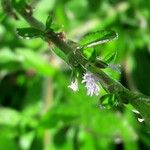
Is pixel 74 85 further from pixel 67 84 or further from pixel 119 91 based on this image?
pixel 67 84

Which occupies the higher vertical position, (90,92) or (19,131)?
(19,131)

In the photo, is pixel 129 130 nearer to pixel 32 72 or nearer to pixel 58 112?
pixel 58 112

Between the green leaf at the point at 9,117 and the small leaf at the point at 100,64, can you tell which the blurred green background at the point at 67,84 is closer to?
the green leaf at the point at 9,117

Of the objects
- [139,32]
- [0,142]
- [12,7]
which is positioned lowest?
[12,7]

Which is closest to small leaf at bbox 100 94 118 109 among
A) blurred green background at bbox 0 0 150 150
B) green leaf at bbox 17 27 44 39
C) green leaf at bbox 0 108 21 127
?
green leaf at bbox 17 27 44 39

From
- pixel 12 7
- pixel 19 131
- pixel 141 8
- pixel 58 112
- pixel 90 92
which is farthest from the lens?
pixel 141 8

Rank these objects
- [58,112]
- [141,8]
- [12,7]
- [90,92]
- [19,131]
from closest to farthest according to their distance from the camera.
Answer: [90,92] < [12,7] < [58,112] < [19,131] < [141,8]

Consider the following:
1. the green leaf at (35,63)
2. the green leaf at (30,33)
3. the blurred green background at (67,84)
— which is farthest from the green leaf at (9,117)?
the green leaf at (30,33)

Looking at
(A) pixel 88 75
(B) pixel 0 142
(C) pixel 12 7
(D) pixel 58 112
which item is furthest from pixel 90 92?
(B) pixel 0 142
